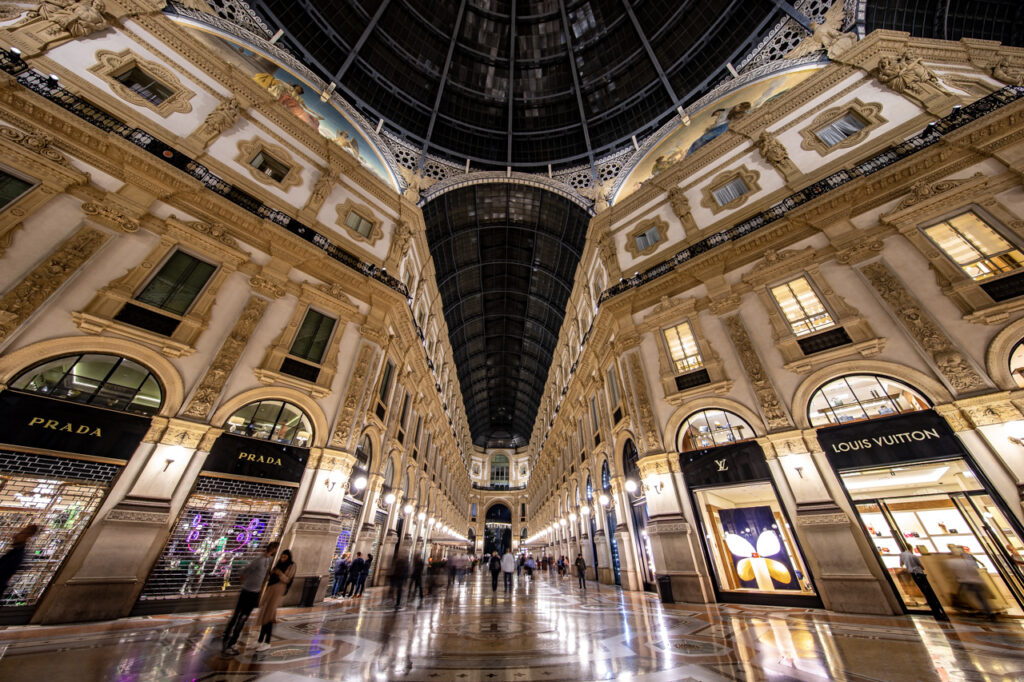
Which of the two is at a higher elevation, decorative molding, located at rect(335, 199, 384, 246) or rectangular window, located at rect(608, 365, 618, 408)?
decorative molding, located at rect(335, 199, 384, 246)

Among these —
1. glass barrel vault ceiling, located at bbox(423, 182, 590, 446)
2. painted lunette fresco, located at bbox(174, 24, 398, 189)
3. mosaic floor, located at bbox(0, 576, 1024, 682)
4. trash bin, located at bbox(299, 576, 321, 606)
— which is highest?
glass barrel vault ceiling, located at bbox(423, 182, 590, 446)

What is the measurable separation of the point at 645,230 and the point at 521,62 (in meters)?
17.4

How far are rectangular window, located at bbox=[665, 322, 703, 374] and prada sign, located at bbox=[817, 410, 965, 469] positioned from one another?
388cm

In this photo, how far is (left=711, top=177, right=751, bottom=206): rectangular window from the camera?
13.6m

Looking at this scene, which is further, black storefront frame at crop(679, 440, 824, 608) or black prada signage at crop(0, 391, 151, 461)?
black storefront frame at crop(679, 440, 824, 608)

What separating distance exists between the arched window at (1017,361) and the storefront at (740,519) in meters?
5.21

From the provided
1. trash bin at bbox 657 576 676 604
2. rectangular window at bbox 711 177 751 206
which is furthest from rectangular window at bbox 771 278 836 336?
trash bin at bbox 657 576 676 604

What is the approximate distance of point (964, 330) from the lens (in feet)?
26.4

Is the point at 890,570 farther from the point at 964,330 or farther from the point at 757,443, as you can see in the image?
the point at 964,330

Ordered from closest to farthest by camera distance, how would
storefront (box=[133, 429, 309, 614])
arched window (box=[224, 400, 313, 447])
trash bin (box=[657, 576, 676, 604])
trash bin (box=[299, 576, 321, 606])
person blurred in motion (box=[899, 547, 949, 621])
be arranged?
person blurred in motion (box=[899, 547, 949, 621]) < storefront (box=[133, 429, 309, 614]) < trash bin (box=[299, 576, 321, 606]) < trash bin (box=[657, 576, 676, 604]) < arched window (box=[224, 400, 313, 447])

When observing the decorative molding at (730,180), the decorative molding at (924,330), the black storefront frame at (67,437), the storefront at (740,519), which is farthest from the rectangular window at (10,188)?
the decorative molding at (924,330)

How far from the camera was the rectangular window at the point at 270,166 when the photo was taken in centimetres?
1325

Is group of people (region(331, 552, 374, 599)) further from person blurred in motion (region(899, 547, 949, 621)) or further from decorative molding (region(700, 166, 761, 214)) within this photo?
decorative molding (region(700, 166, 761, 214))

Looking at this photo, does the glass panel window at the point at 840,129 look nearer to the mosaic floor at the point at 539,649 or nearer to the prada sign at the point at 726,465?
the prada sign at the point at 726,465
